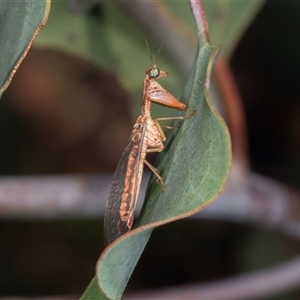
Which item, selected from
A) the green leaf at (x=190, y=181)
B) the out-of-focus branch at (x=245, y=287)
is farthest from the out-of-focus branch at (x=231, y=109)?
the green leaf at (x=190, y=181)

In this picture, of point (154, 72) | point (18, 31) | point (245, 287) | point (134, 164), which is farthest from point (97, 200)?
point (18, 31)

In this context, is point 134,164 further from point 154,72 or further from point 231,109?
point 231,109

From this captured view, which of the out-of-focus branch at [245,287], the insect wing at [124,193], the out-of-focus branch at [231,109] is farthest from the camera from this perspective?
the out-of-focus branch at [245,287]

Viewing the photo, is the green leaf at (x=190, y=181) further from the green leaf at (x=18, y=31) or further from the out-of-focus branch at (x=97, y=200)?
the out-of-focus branch at (x=97, y=200)

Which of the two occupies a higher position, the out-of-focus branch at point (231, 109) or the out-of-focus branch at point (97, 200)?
the out-of-focus branch at point (231, 109)

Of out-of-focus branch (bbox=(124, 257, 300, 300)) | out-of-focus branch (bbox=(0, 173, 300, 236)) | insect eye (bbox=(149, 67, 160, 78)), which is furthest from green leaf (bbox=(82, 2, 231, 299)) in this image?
out-of-focus branch (bbox=(124, 257, 300, 300))

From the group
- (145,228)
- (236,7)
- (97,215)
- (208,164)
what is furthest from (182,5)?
(145,228)

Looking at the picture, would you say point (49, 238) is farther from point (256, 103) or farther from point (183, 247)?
point (256, 103)
